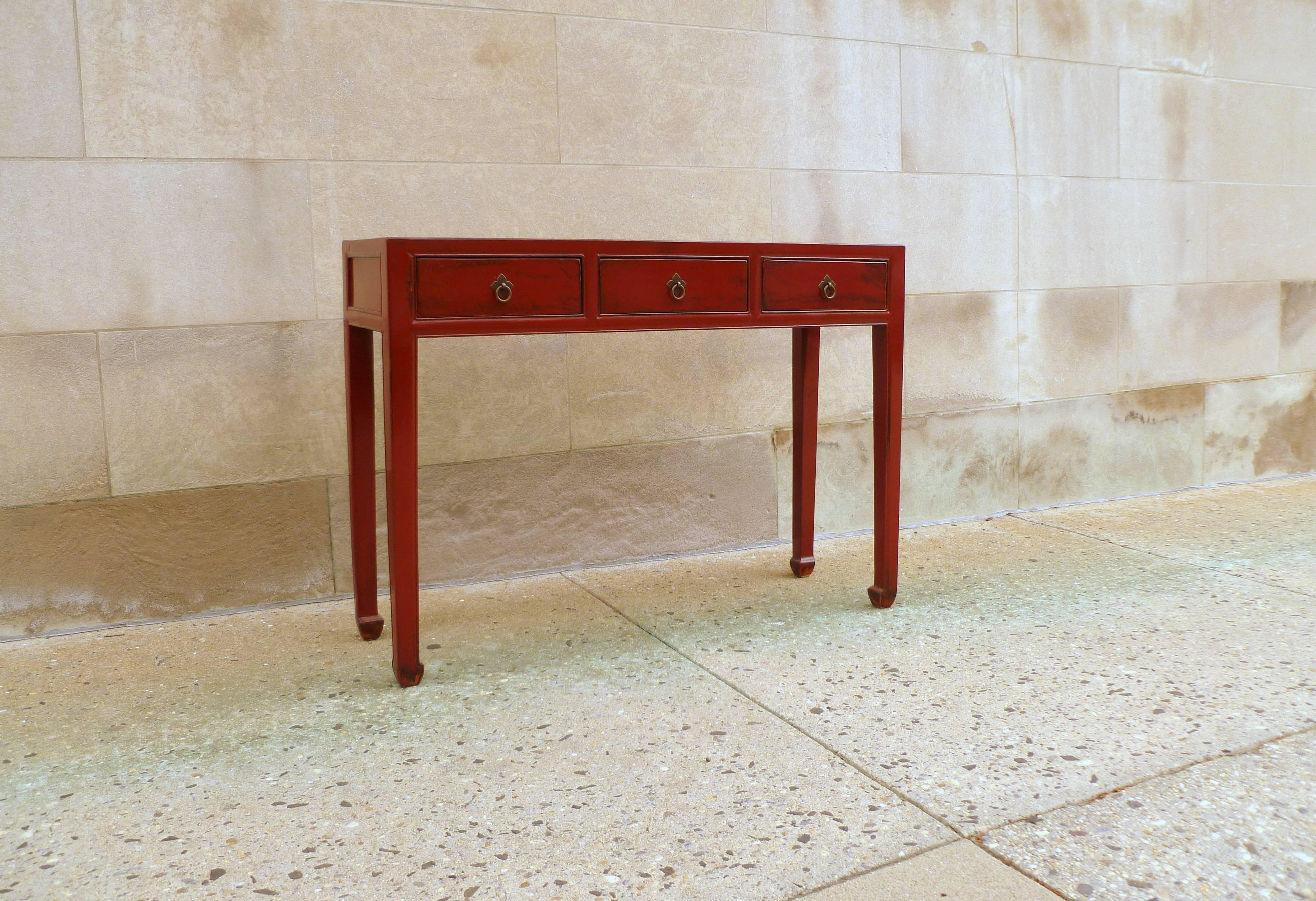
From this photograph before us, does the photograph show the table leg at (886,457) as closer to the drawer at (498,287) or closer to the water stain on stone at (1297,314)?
the drawer at (498,287)

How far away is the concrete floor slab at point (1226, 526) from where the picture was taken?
3.14 m

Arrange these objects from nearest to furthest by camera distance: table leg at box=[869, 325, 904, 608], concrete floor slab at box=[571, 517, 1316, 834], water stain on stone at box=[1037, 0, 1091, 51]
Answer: concrete floor slab at box=[571, 517, 1316, 834] → table leg at box=[869, 325, 904, 608] → water stain on stone at box=[1037, 0, 1091, 51]

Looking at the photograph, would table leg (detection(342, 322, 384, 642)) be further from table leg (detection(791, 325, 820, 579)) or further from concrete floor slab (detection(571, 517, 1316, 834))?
table leg (detection(791, 325, 820, 579))

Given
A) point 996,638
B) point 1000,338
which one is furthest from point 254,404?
point 1000,338

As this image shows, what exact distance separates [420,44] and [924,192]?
171 centimetres

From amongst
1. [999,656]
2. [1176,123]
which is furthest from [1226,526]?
[999,656]

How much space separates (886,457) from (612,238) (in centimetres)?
104

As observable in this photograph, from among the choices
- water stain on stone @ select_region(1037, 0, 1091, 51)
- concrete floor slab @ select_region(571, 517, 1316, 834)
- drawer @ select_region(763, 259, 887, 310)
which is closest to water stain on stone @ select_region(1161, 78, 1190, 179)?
water stain on stone @ select_region(1037, 0, 1091, 51)

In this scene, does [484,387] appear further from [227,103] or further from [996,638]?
[996,638]

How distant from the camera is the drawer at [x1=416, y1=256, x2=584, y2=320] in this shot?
2186mm

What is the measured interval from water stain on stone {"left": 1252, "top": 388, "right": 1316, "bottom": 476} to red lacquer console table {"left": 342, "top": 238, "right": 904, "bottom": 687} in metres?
2.46

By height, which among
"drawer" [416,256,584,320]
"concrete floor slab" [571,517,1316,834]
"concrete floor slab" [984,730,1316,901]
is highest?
"drawer" [416,256,584,320]

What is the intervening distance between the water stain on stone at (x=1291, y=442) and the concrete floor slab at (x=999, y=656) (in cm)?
150

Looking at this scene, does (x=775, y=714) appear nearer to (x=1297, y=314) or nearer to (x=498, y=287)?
(x=498, y=287)
